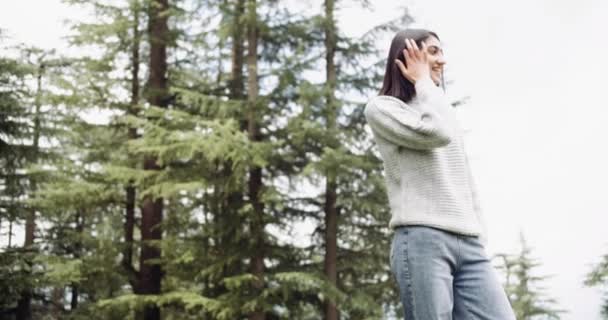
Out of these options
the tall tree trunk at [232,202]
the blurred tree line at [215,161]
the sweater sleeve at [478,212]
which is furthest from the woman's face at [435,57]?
the tall tree trunk at [232,202]

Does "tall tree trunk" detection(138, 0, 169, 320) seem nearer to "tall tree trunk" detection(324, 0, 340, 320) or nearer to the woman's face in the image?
"tall tree trunk" detection(324, 0, 340, 320)

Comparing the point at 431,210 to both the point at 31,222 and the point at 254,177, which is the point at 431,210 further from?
the point at 31,222

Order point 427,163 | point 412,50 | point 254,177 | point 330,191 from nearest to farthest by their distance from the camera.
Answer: point 427,163, point 412,50, point 330,191, point 254,177

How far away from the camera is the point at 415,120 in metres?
1.95

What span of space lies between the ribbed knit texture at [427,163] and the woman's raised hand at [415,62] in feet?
0.14

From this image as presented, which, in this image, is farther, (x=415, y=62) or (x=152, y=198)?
(x=152, y=198)

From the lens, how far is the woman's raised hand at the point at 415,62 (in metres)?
2.07

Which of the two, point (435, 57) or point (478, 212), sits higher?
point (435, 57)

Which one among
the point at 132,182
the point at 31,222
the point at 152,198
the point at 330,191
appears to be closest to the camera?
the point at 330,191

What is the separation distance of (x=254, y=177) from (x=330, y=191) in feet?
3.81

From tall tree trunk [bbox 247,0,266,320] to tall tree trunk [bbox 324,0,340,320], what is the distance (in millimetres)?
972

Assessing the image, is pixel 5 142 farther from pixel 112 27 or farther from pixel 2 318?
pixel 2 318

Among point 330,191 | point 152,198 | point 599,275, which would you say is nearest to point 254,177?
point 330,191

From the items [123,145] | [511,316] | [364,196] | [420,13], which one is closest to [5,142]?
[123,145]
